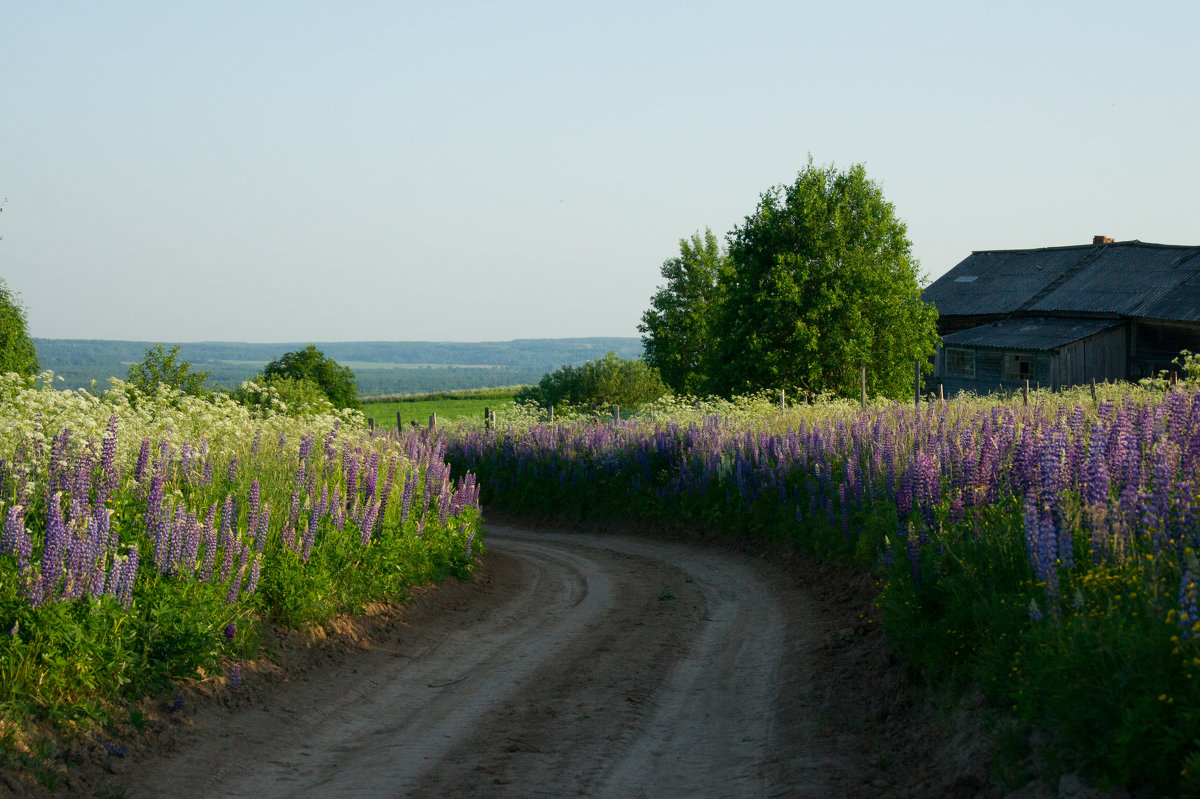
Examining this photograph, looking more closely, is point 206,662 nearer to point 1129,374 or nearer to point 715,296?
point 1129,374

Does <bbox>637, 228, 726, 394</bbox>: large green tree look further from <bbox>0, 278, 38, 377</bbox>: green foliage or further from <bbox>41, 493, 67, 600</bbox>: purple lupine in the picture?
<bbox>41, 493, 67, 600</bbox>: purple lupine

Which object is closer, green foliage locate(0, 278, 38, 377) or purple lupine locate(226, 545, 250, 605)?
purple lupine locate(226, 545, 250, 605)

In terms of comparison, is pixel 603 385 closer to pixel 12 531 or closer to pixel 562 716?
pixel 562 716

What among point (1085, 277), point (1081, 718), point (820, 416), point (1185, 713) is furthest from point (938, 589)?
point (1085, 277)

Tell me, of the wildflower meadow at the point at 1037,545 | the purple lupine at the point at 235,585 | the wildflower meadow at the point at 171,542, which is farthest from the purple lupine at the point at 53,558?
the wildflower meadow at the point at 1037,545

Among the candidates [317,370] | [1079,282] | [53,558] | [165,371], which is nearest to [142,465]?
[53,558]

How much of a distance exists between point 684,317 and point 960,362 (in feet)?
99.8

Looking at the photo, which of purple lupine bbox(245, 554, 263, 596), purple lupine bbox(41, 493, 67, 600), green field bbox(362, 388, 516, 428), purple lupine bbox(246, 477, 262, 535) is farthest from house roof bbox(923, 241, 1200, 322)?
purple lupine bbox(41, 493, 67, 600)

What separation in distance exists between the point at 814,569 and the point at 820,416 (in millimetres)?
8694

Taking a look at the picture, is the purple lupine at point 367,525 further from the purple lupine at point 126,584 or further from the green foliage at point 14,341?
the green foliage at point 14,341

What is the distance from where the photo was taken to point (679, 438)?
77.0ft

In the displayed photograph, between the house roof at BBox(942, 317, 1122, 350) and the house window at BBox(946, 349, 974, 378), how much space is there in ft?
2.43

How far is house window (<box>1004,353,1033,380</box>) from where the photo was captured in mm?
42688

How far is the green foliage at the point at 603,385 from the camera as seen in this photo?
55.0m
